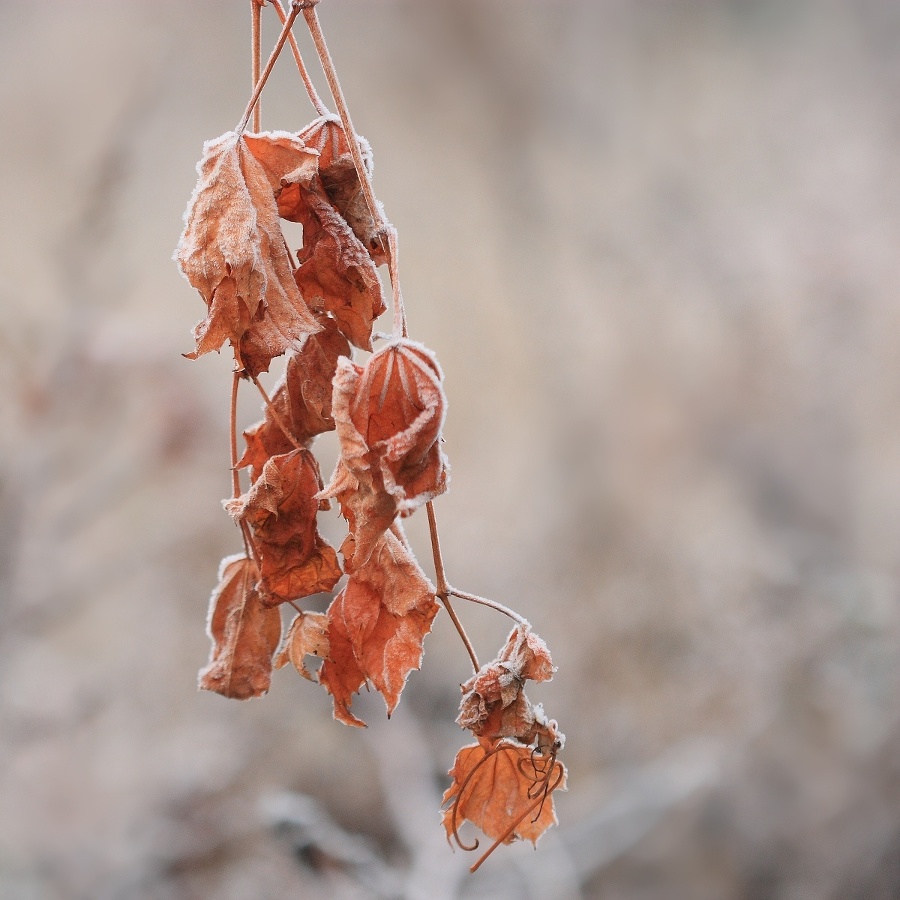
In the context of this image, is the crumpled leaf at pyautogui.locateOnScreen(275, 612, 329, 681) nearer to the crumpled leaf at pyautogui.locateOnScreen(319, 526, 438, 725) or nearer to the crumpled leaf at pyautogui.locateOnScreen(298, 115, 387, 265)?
the crumpled leaf at pyautogui.locateOnScreen(319, 526, 438, 725)

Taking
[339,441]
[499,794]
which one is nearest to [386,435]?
[339,441]

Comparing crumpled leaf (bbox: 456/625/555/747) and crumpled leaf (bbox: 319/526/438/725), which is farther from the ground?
crumpled leaf (bbox: 319/526/438/725)

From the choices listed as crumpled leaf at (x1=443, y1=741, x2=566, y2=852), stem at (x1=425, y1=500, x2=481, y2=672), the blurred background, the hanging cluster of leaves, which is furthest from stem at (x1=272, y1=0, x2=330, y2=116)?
the blurred background

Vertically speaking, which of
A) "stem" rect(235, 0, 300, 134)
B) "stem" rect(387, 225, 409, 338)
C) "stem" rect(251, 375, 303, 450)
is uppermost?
"stem" rect(235, 0, 300, 134)

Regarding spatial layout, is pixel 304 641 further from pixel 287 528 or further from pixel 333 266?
pixel 333 266

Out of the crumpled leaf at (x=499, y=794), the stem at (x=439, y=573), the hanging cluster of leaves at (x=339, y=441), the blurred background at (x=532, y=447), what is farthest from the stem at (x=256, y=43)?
the blurred background at (x=532, y=447)

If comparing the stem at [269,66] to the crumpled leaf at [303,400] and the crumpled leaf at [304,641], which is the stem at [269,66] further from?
the crumpled leaf at [304,641]

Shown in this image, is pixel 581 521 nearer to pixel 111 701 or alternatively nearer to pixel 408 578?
pixel 111 701
